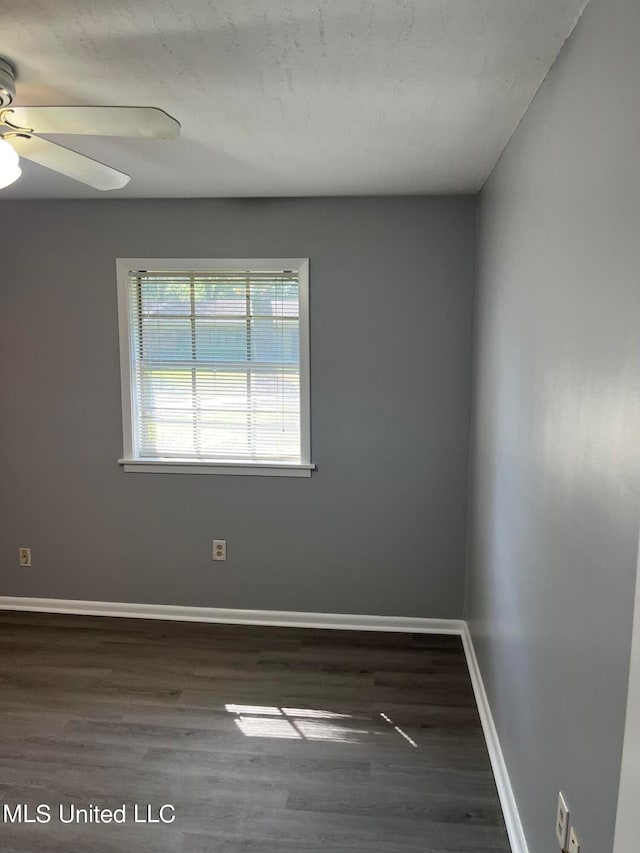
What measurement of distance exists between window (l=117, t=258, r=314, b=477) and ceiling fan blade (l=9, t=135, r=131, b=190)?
1213 mm

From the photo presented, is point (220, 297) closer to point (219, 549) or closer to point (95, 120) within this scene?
point (219, 549)

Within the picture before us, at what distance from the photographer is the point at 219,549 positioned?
344cm

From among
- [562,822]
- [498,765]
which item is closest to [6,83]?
[562,822]

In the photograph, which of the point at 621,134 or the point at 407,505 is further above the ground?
the point at 621,134

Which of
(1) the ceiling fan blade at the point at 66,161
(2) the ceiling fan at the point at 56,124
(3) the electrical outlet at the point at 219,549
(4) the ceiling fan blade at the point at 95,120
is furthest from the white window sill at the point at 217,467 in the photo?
(4) the ceiling fan blade at the point at 95,120

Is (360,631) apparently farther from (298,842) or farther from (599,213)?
(599,213)

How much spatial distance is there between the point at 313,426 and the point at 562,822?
7.14ft

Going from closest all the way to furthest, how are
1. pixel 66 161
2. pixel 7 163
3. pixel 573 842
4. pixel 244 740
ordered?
1. pixel 573 842
2. pixel 7 163
3. pixel 66 161
4. pixel 244 740

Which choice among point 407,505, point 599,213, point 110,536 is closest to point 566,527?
point 599,213

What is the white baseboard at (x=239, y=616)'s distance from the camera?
336 cm

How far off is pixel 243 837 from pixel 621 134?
2205 mm

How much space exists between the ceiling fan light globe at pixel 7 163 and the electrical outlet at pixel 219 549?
2218mm

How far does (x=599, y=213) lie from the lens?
1.25 meters

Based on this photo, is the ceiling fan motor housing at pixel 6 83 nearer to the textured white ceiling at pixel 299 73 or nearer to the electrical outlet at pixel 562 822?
the textured white ceiling at pixel 299 73
